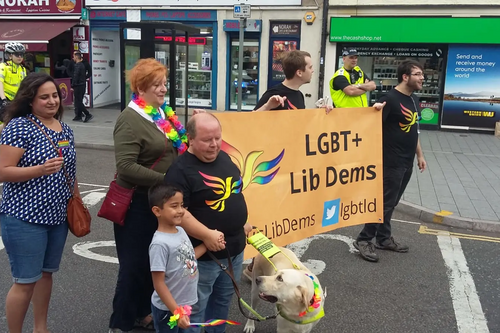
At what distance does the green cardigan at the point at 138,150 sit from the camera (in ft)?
9.59

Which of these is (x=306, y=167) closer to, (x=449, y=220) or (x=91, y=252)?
(x=91, y=252)

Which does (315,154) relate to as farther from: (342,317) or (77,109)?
(77,109)

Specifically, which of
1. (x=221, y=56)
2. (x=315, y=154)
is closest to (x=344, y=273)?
(x=315, y=154)

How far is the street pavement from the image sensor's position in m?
3.73

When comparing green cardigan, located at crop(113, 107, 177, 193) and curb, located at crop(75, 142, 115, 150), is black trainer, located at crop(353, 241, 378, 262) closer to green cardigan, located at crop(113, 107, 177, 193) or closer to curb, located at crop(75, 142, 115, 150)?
green cardigan, located at crop(113, 107, 177, 193)

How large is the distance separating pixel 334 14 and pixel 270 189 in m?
11.7

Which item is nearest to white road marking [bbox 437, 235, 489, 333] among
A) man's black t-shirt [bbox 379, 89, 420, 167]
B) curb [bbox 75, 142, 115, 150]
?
man's black t-shirt [bbox 379, 89, 420, 167]

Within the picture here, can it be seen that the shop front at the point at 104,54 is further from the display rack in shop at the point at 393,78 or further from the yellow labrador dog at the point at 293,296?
the yellow labrador dog at the point at 293,296

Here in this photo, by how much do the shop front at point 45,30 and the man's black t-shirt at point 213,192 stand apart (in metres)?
14.5

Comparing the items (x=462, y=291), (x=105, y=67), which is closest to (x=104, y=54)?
(x=105, y=67)

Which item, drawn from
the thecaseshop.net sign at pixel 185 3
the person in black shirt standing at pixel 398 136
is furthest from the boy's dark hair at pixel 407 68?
the thecaseshop.net sign at pixel 185 3

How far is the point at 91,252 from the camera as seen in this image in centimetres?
496

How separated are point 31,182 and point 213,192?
1.12 meters

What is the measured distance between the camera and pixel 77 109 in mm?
14180
